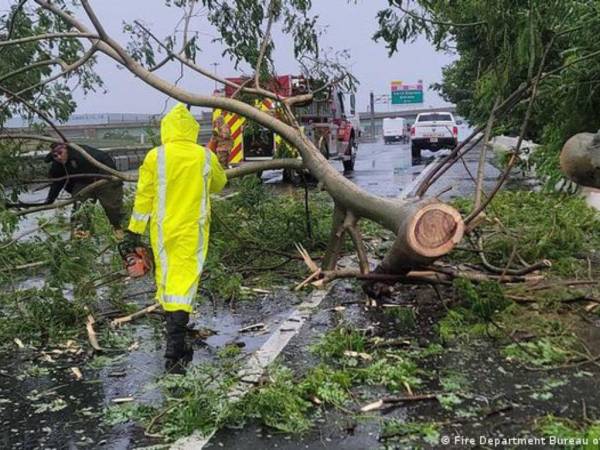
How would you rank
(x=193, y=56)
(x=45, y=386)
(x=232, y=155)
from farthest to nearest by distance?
(x=232, y=155) → (x=193, y=56) → (x=45, y=386)

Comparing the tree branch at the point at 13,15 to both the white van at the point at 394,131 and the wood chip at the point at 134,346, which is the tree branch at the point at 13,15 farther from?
the white van at the point at 394,131

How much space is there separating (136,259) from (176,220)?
89cm

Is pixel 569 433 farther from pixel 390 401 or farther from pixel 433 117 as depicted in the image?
pixel 433 117

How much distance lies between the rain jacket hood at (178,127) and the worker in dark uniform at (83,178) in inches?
95.3

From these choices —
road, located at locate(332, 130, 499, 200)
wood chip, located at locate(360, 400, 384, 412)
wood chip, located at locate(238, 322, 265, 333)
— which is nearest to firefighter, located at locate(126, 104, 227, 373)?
wood chip, located at locate(238, 322, 265, 333)

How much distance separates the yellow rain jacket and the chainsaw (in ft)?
2.00

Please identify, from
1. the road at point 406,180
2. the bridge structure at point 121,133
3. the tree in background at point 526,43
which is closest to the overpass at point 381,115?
the bridge structure at point 121,133

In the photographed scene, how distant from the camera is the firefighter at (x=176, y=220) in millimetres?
4285

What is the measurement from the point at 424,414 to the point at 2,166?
5088 millimetres

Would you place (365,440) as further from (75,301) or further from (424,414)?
(75,301)

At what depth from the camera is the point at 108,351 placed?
15.3 ft

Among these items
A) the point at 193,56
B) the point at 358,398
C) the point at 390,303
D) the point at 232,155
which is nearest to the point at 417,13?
the point at 193,56

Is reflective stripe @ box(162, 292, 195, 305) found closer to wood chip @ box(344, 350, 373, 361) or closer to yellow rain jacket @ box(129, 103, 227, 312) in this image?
yellow rain jacket @ box(129, 103, 227, 312)

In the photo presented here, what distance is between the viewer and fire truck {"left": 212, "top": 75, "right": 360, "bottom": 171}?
8.05 m
